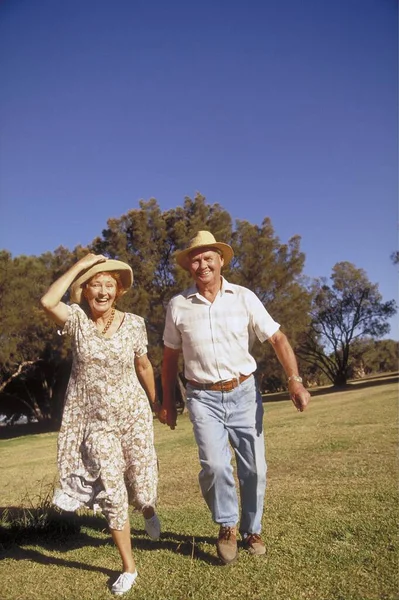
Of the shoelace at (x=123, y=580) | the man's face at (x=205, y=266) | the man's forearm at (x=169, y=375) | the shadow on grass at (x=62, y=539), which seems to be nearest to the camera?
the shoelace at (x=123, y=580)

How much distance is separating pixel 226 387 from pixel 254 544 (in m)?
1.11

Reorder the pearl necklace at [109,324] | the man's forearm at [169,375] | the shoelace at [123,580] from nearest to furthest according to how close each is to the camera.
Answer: the shoelace at [123,580] < the pearl necklace at [109,324] < the man's forearm at [169,375]

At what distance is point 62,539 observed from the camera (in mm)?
4426

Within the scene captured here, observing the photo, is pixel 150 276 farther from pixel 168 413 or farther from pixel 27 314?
pixel 168 413

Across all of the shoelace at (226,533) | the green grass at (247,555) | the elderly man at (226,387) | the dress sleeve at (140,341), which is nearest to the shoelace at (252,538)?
the elderly man at (226,387)

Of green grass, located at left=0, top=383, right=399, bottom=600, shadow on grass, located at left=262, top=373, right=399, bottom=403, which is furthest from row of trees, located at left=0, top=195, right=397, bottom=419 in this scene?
green grass, located at left=0, top=383, right=399, bottom=600

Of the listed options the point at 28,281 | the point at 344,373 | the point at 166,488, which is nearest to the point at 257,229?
the point at 28,281

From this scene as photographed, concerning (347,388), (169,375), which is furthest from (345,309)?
(169,375)

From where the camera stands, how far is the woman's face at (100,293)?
3768mm

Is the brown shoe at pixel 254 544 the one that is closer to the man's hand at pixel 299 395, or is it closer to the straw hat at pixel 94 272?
the man's hand at pixel 299 395

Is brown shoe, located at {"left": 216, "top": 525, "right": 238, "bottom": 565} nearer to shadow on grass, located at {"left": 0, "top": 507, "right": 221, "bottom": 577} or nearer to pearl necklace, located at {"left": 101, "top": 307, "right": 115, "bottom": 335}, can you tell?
shadow on grass, located at {"left": 0, "top": 507, "right": 221, "bottom": 577}

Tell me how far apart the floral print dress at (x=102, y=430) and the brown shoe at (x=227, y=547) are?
0.59 metres

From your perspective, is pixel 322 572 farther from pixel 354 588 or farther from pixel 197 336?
pixel 197 336

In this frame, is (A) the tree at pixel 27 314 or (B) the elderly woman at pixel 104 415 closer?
(B) the elderly woman at pixel 104 415
